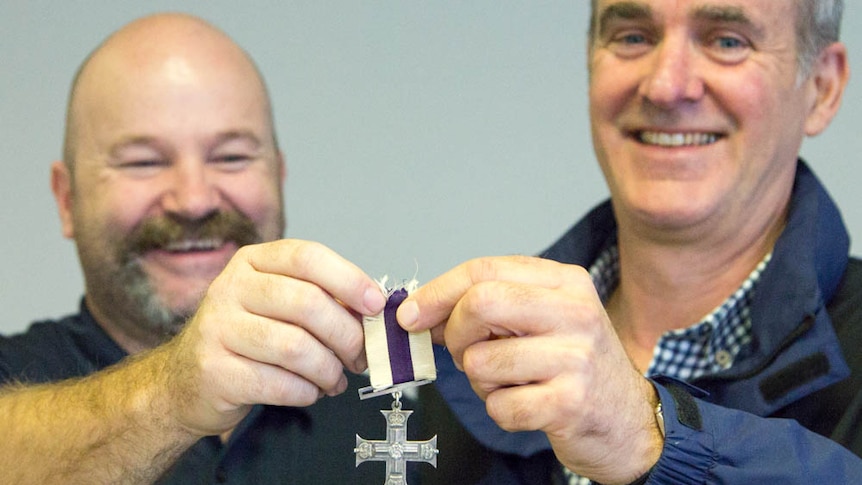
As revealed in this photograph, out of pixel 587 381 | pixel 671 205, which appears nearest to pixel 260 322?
pixel 587 381

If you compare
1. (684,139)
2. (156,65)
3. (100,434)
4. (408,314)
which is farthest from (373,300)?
(156,65)

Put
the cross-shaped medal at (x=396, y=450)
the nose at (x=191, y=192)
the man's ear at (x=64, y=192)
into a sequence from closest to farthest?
the cross-shaped medal at (x=396, y=450), the nose at (x=191, y=192), the man's ear at (x=64, y=192)

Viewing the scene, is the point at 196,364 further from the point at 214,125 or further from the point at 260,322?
the point at 214,125

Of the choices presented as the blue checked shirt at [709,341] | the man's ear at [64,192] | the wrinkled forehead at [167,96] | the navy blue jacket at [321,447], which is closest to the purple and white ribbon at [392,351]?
the navy blue jacket at [321,447]

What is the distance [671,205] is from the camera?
1.76 meters

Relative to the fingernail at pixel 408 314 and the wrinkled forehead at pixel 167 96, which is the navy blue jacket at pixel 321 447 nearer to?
the fingernail at pixel 408 314

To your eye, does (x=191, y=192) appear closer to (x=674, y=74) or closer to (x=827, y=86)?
(x=674, y=74)

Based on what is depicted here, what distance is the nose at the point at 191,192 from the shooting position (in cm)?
218

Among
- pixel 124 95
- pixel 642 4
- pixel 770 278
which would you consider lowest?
pixel 770 278

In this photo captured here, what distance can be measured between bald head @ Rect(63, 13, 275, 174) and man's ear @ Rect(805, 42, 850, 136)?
3.78 feet

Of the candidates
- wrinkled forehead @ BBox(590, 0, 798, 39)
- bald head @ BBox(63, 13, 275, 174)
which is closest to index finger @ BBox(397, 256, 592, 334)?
wrinkled forehead @ BBox(590, 0, 798, 39)

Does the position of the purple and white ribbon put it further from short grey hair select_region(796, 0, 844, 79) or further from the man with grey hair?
short grey hair select_region(796, 0, 844, 79)

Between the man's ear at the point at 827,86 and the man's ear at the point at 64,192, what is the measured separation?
1.58m

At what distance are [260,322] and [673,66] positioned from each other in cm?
83
